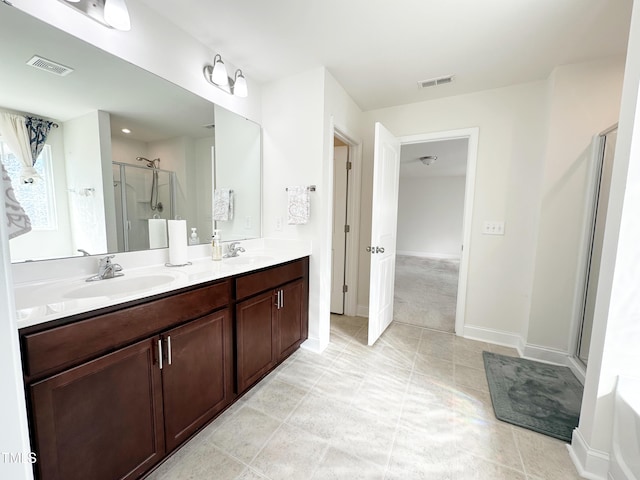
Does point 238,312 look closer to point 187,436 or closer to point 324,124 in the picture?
point 187,436

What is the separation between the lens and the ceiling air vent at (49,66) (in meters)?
1.18

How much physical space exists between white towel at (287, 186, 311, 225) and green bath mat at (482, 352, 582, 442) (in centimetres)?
192

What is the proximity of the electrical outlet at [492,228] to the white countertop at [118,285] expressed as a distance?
192cm

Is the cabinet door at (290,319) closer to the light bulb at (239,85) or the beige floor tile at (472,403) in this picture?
the beige floor tile at (472,403)

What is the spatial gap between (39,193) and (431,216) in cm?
812

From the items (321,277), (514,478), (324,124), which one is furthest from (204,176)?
(514,478)

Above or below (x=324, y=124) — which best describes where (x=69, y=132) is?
below

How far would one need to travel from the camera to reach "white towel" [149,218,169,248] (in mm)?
1657

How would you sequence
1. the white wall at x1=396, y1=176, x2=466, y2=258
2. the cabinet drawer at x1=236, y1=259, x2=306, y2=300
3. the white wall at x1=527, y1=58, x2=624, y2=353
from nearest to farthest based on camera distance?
the cabinet drawer at x1=236, y1=259, x2=306, y2=300, the white wall at x1=527, y1=58, x2=624, y2=353, the white wall at x1=396, y1=176, x2=466, y2=258

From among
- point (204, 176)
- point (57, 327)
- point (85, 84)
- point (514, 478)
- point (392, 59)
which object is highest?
point (392, 59)

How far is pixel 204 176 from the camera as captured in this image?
1.99m

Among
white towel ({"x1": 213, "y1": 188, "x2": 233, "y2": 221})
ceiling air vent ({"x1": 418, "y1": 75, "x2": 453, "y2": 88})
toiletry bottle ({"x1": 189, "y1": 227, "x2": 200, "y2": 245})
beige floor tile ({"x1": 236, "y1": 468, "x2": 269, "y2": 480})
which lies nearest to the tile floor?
beige floor tile ({"x1": 236, "y1": 468, "x2": 269, "y2": 480})

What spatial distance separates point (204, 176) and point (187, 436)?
64.9 inches

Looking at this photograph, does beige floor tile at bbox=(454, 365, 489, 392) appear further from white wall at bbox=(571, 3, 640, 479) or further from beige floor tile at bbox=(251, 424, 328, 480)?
beige floor tile at bbox=(251, 424, 328, 480)
